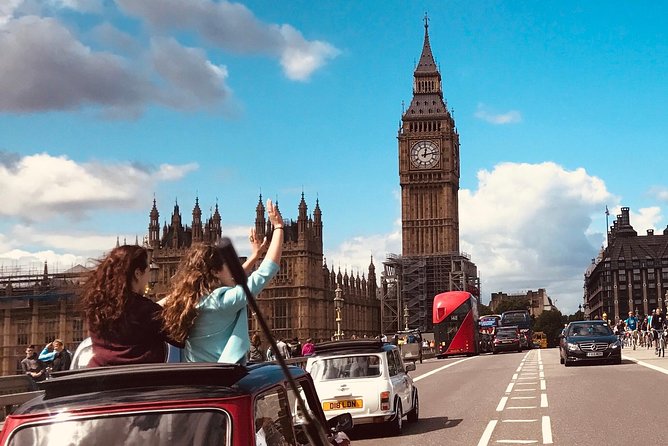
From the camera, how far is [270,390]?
4172mm

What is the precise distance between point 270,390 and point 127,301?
0.96 m

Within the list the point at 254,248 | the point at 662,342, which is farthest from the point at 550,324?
the point at 254,248

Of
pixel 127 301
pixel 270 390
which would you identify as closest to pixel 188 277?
pixel 127 301

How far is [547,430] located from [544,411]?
2862mm

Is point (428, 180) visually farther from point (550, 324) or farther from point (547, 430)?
point (547, 430)

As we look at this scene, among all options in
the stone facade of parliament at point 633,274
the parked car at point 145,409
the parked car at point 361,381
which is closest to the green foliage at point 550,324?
the stone facade of parliament at point 633,274

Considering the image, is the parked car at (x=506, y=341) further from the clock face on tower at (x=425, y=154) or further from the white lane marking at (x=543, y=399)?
the clock face on tower at (x=425, y=154)

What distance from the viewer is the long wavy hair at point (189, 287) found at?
15.8ft

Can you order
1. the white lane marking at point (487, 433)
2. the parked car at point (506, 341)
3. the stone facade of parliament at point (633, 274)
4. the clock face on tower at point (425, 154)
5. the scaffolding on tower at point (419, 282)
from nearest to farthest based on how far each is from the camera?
the white lane marking at point (487, 433)
the parked car at point (506, 341)
the scaffolding on tower at point (419, 282)
the clock face on tower at point (425, 154)
the stone facade of parliament at point (633, 274)

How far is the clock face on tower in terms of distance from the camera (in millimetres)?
145125

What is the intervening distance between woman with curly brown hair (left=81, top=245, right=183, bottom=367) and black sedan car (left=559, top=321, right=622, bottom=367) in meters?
25.4

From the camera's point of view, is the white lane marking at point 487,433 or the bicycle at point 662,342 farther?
the bicycle at point 662,342

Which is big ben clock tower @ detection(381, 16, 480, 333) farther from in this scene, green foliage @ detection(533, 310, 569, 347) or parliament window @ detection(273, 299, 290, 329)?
parliament window @ detection(273, 299, 290, 329)

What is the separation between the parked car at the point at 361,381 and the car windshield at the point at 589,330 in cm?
1593
